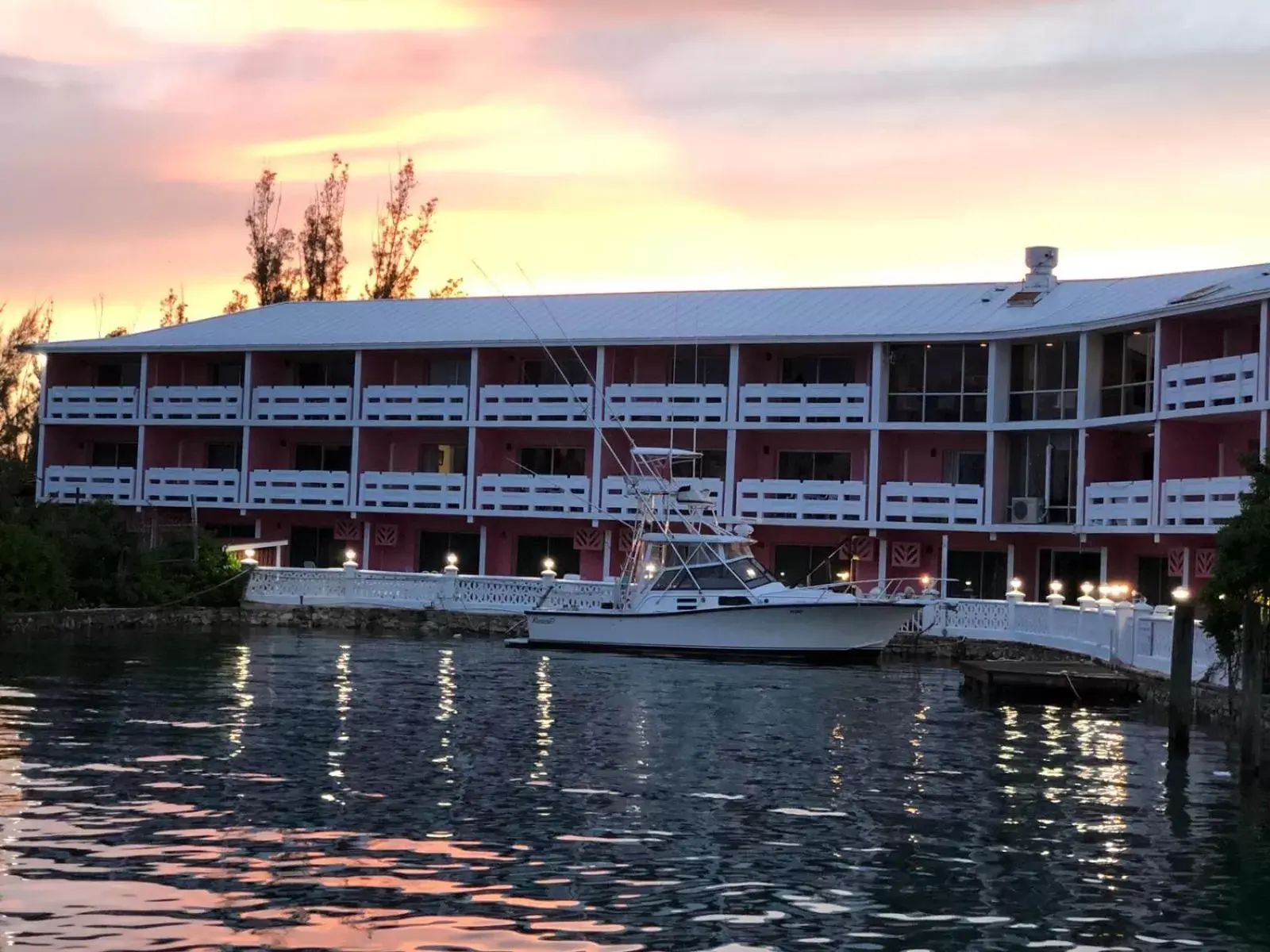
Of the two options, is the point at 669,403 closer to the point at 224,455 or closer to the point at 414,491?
the point at 414,491

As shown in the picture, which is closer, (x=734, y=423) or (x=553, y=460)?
(x=734, y=423)

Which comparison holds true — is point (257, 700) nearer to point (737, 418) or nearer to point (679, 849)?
point (679, 849)

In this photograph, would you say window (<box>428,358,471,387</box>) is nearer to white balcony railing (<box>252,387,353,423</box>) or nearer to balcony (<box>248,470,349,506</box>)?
white balcony railing (<box>252,387,353,423</box>)

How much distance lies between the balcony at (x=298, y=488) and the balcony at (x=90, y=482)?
4.76 m

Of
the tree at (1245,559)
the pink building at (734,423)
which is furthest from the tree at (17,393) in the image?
the tree at (1245,559)

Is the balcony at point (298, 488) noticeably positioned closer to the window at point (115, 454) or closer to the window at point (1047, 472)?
the window at point (115, 454)

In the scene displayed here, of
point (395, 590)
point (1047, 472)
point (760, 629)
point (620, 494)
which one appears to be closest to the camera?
point (760, 629)

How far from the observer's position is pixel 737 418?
52031 mm

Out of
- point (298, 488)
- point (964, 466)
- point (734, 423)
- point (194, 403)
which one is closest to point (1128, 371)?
point (964, 466)

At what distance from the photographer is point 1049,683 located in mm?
32844

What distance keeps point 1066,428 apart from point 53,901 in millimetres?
37818

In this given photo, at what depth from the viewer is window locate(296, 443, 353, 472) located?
59469 mm

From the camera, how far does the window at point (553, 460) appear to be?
2192 inches

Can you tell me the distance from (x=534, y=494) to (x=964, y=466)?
40.9 feet
